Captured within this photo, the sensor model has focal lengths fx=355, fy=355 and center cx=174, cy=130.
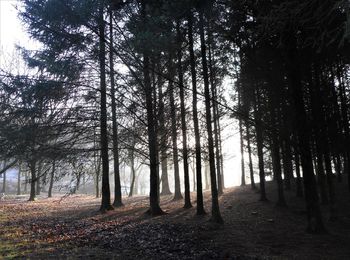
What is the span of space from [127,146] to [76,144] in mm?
2244

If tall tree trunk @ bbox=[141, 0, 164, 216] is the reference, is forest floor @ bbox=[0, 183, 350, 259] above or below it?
below

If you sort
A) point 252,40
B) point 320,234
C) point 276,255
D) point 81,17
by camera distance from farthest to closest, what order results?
1. point 252,40
2. point 81,17
3. point 320,234
4. point 276,255

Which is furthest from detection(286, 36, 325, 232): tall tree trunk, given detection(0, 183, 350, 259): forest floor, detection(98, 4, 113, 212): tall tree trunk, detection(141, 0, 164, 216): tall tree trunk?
detection(98, 4, 113, 212): tall tree trunk

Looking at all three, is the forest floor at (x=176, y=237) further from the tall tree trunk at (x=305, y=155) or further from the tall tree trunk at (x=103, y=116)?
the tall tree trunk at (x=103, y=116)

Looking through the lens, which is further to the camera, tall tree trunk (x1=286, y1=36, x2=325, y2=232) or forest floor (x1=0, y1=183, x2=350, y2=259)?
tall tree trunk (x1=286, y1=36, x2=325, y2=232)

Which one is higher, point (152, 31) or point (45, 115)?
point (152, 31)

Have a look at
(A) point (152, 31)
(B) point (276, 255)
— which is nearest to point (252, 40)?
(A) point (152, 31)

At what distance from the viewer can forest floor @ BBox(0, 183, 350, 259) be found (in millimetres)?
8438

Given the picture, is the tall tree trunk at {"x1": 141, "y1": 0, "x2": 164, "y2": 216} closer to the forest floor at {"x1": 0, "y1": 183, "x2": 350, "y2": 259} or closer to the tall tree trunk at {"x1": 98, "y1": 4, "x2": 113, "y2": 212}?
the forest floor at {"x1": 0, "y1": 183, "x2": 350, "y2": 259}

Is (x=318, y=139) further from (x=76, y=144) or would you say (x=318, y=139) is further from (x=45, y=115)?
(x=45, y=115)

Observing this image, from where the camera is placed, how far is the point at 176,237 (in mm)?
9984

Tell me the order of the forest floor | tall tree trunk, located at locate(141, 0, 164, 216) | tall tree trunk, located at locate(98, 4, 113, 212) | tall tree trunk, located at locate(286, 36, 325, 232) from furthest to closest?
tall tree trunk, located at locate(98, 4, 113, 212) → tall tree trunk, located at locate(141, 0, 164, 216) → tall tree trunk, located at locate(286, 36, 325, 232) → the forest floor

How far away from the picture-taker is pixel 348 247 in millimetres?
9648

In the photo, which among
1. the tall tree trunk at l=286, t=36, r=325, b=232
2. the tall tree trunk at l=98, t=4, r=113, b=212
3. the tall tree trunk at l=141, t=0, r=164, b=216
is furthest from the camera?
A: the tall tree trunk at l=98, t=4, r=113, b=212
